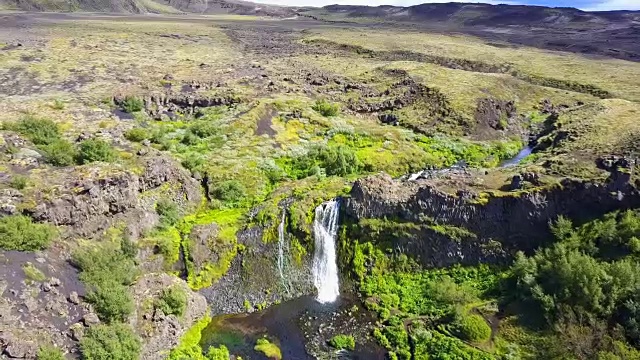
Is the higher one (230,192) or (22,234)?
(22,234)

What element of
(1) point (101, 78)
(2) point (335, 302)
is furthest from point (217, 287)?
(1) point (101, 78)

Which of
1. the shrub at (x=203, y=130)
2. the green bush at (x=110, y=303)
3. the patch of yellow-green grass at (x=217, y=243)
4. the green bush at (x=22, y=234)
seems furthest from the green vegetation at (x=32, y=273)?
the shrub at (x=203, y=130)

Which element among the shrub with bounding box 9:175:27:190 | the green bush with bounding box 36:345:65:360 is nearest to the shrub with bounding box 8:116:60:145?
the shrub with bounding box 9:175:27:190

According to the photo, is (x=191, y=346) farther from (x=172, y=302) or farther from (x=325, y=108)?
(x=325, y=108)

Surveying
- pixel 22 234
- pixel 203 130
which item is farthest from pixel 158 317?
pixel 203 130

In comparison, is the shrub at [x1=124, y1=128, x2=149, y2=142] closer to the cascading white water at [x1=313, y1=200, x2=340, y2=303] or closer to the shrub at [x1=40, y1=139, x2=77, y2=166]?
the shrub at [x1=40, y1=139, x2=77, y2=166]

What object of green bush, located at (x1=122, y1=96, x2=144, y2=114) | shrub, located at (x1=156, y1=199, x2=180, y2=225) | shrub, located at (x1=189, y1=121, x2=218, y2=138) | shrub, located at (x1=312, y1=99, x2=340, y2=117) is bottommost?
shrub, located at (x1=156, y1=199, x2=180, y2=225)

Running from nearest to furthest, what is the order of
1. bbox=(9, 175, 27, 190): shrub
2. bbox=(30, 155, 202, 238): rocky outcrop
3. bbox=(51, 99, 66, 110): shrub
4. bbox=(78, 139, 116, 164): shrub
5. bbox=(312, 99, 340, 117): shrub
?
bbox=(30, 155, 202, 238): rocky outcrop → bbox=(9, 175, 27, 190): shrub → bbox=(78, 139, 116, 164): shrub → bbox=(51, 99, 66, 110): shrub → bbox=(312, 99, 340, 117): shrub

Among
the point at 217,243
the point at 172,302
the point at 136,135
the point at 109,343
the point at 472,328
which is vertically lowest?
the point at 472,328
